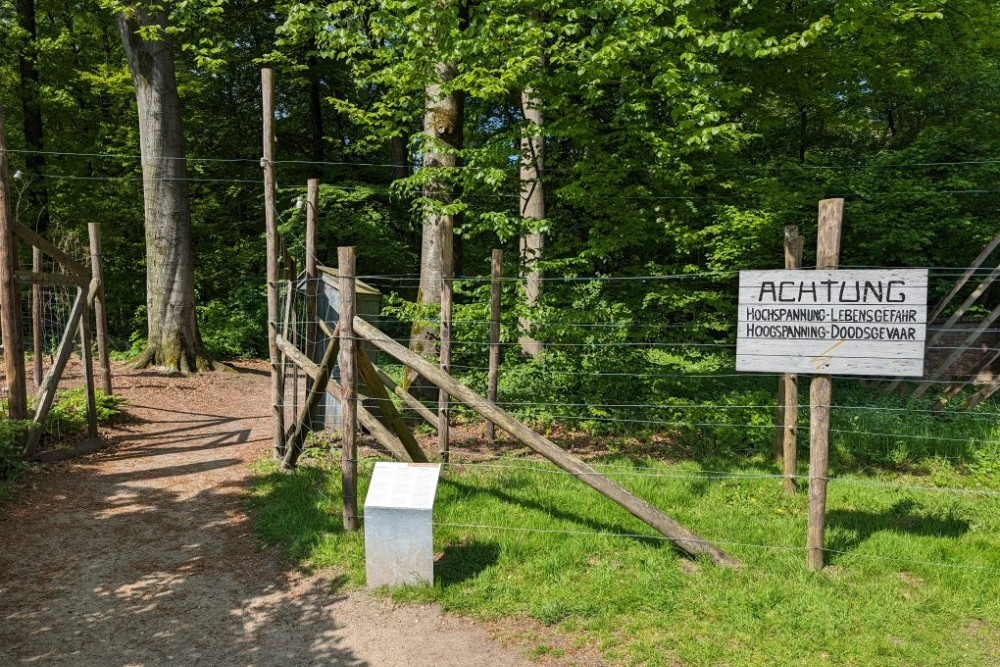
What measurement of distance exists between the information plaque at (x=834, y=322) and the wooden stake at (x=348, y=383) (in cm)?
313

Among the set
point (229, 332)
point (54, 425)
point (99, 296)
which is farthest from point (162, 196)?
point (54, 425)

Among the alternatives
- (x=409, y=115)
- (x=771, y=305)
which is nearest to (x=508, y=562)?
(x=771, y=305)

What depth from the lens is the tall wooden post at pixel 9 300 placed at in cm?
729

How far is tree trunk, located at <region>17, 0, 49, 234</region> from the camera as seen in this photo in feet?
60.5

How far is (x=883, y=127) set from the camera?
20688 millimetres

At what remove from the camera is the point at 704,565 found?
194 inches

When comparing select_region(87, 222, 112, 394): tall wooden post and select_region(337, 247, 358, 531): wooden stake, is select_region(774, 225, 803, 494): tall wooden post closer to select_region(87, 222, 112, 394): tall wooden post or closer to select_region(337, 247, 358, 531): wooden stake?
select_region(337, 247, 358, 531): wooden stake

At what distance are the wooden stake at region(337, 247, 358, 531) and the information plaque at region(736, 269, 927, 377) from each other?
3.13 m

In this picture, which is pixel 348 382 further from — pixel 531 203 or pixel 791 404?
pixel 531 203

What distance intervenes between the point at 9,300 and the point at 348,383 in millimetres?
4613

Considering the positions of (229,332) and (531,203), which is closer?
(531,203)

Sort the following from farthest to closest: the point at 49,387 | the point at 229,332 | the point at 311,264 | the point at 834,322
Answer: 1. the point at 229,332
2. the point at 49,387
3. the point at 311,264
4. the point at 834,322

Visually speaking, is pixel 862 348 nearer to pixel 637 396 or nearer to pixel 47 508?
pixel 637 396

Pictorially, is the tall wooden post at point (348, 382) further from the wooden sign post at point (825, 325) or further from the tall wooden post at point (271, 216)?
the wooden sign post at point (825, 325)
